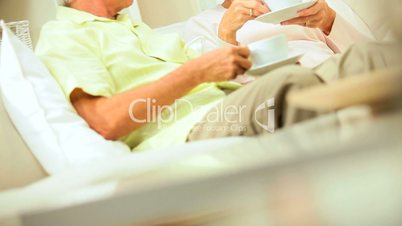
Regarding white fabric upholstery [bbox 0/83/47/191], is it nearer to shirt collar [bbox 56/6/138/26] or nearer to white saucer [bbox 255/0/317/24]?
shirt collar [bbox 56/6/138/26]

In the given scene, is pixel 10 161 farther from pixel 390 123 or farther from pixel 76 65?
pixel 390 123

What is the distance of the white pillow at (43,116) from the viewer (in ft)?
1.54

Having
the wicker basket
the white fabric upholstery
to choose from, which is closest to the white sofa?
the white fabric upholstery

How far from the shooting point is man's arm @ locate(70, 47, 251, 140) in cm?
50

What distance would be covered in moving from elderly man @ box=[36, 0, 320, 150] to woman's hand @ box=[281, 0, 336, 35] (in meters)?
0.14

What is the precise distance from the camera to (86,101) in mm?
541

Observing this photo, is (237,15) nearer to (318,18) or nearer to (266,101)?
(318,18)

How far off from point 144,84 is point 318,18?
0.29 metres

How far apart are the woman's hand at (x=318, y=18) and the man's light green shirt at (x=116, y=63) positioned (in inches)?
6.5

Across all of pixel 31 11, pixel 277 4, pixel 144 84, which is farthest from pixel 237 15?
pixel 31 11

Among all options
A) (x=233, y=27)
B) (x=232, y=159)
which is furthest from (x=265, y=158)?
(x=233, y=27)

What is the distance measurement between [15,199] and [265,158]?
16cm

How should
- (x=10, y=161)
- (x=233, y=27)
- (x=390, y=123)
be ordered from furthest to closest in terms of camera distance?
(x=233, y=27) < (x=10, y=161) < (x=390, y=123)

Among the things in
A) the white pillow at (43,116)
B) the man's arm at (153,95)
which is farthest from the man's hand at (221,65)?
the white pillow at (43,116)
